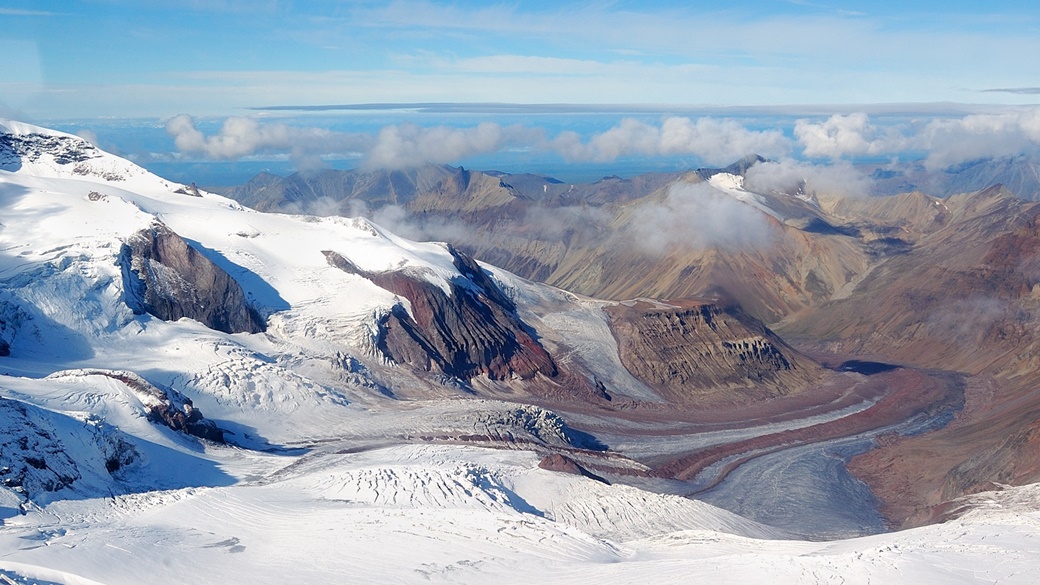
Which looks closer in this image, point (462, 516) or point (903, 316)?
point (462, 516)

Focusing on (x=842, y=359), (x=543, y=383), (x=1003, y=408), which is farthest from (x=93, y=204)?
(x=842, y=359)

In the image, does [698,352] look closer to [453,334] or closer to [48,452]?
[453,334]

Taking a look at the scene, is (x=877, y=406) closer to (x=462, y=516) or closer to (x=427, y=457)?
(x=427, y=457)

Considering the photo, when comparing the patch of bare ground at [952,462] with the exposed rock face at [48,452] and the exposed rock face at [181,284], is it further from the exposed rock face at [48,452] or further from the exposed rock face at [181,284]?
the exposed rock face at [181,284]

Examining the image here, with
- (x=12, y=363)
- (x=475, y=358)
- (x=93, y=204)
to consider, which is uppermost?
Result: (x=93, y=204)

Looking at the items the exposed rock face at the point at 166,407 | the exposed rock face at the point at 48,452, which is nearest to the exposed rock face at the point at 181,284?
the exposed rock face at the point at 166,407

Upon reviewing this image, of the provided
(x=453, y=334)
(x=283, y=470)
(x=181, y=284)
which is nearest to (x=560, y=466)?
(x=283, y=470)
